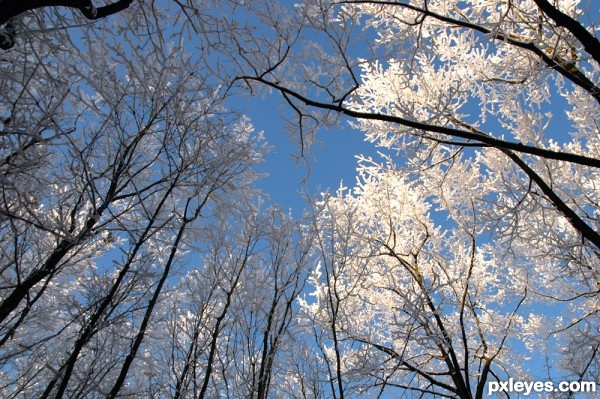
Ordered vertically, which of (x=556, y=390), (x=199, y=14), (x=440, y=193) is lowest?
(x=556, y=390)

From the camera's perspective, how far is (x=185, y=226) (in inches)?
157

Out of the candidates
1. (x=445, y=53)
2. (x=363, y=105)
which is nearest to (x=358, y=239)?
(x=363, y=105)

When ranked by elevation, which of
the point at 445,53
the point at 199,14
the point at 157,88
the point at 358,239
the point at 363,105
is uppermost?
the point at 445,53

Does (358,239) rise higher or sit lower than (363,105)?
lower

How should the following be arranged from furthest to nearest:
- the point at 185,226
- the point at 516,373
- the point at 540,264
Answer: the point at 540,264, the point at 516,373, the point at 185,226

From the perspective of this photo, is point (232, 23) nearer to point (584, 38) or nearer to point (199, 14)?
point (199, 14)

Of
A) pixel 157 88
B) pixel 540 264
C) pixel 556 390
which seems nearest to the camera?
pixel 157 88

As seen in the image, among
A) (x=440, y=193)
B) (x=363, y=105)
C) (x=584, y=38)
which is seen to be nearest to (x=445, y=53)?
(x=363, y=105)

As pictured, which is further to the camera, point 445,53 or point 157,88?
point 445,53

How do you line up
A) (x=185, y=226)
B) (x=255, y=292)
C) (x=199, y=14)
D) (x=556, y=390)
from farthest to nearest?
(x=556, y=390) → (x=255, y=292) → (x=185, y=226) → (x=199, y=14)

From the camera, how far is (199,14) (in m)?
2.50

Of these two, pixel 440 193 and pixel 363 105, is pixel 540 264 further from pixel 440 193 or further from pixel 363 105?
pixel 363 105

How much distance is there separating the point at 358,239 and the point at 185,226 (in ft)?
13.5

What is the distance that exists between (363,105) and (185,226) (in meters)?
3.76
